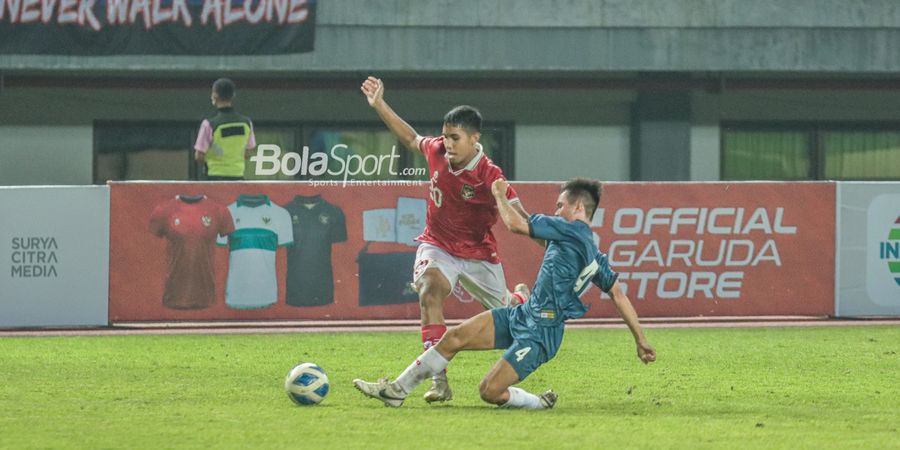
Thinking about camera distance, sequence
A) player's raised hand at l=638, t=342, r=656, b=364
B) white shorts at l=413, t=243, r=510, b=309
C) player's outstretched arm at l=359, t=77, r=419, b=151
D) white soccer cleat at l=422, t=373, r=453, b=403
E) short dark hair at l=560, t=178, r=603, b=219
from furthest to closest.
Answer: player's outstretched arm at l=359, t=77, r=419, b=151
white shorts at l=413, t=243, r=510, b=309
white soccer cleat at l=422, t=373, r=453, b=403
short dark hair at l=560, t=178, r=603, b=219
player's raised hand at l=638, t=342, r=656, b=364

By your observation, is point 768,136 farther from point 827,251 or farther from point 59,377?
point 59,377

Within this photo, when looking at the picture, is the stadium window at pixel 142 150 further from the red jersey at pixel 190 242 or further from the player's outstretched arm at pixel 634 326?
the player's outstretched arm at pixel 634 326

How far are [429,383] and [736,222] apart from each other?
6662mm

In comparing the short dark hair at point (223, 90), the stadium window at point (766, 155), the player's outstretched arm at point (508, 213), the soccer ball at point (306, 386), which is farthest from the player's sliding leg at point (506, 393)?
the stadium window at point (766, 155)

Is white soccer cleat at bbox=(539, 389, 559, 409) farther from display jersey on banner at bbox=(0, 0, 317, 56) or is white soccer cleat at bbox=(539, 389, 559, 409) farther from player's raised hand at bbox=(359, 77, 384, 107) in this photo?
display jersey on banner at bbox=(0, 0, 317, 56)

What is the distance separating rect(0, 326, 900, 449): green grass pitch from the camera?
309 inches

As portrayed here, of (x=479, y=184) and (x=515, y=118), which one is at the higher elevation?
(x=515, y=118)

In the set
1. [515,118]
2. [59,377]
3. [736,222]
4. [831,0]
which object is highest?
[831,0]

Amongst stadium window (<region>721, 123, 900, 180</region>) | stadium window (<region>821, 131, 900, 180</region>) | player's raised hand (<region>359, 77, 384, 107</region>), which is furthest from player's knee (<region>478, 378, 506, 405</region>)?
stadium window (<region>821, 131, 900, 180</region>)

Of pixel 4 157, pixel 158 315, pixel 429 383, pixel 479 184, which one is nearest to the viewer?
pixel 479 184

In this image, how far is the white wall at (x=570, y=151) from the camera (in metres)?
24.1

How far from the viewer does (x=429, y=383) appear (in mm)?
10773

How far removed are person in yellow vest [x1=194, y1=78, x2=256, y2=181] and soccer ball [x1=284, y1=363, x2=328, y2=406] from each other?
7.11m

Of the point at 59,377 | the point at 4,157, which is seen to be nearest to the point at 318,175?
the point at 4,157
